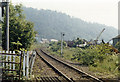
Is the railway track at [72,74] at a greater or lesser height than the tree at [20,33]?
lesser

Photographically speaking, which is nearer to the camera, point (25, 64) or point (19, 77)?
point (19, 77)

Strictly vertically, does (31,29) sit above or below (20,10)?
below

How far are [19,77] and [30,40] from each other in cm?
947

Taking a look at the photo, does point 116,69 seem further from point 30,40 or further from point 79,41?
point 79,41

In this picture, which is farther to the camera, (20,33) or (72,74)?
(20,33)

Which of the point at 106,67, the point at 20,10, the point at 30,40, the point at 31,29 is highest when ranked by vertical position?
the point at 20,10

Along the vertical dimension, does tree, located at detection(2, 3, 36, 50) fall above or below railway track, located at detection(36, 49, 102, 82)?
above

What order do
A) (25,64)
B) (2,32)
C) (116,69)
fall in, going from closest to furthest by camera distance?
(25,64) → (116,69) → (2,32)

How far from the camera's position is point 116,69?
41.9 ft

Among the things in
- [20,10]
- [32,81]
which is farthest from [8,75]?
[20,10]

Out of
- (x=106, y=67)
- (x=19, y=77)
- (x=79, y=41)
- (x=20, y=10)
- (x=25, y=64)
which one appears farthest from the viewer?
(x=79, y=41)

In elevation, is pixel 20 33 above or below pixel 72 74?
above

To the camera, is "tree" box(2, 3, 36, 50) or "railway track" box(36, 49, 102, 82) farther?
"tree" box(2, 3, 36, 50)

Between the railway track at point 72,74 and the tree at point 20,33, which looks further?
the tree at point 20,33
